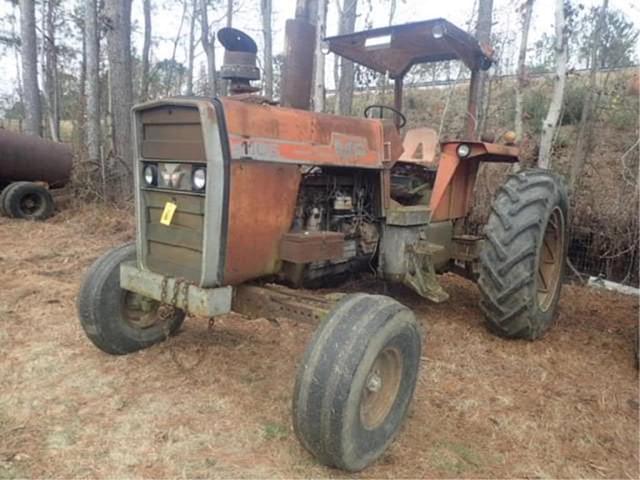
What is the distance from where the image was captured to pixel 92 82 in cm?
918

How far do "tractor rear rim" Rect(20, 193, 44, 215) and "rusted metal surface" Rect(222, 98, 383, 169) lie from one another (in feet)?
23.2

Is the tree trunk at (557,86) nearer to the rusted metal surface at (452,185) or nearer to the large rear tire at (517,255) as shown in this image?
the rusted metal surface at (452,185)

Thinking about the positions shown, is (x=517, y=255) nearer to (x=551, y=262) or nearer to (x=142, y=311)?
(x=551, y=262)

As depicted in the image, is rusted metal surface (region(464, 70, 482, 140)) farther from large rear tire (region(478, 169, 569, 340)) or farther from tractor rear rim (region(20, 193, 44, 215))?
tractor rear rim (region(20, 193, 44, 215))

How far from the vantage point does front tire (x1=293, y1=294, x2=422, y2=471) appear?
205 cm

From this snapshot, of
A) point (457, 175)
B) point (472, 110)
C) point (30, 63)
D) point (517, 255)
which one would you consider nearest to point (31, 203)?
point (30, 63)

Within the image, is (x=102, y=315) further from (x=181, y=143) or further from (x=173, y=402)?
(x=181, y=143)

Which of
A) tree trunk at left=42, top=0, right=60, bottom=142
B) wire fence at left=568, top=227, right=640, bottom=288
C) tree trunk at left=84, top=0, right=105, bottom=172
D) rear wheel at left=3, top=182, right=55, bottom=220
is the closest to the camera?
wire fence at left=568, top=227, right=640, bottom=288

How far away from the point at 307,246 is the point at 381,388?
823 mm

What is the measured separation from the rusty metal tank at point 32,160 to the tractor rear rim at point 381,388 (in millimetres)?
8284

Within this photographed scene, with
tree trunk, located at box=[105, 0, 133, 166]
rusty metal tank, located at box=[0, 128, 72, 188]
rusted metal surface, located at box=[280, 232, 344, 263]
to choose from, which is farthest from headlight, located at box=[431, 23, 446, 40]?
rusty metal tank, located at box=[0, 128, 72, 188]

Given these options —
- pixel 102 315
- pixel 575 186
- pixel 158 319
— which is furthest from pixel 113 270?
pixel 575 186

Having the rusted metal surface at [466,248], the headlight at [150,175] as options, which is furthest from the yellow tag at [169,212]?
the rusted metal surface at [466,248]

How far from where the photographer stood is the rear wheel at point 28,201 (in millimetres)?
7975
